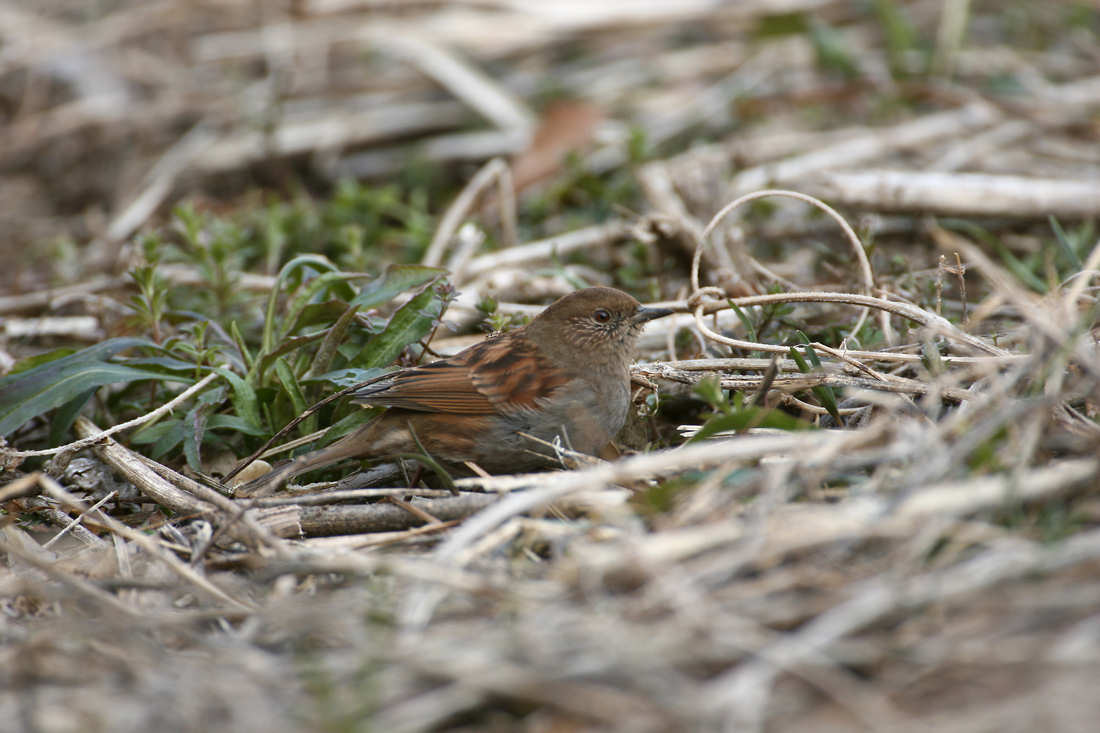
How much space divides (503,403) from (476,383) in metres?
0.14

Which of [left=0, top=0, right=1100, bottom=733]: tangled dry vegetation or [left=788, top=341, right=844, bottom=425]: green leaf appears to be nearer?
[left=0, top=0, right=1100, bottom=733]: tangled dry vegetation

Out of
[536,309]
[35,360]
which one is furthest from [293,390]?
[536,309]

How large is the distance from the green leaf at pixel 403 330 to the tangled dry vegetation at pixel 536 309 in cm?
2

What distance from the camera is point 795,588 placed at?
2.59 metres

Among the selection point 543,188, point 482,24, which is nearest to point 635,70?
point 482,24

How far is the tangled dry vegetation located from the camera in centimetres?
239

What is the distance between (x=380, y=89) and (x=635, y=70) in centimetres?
202

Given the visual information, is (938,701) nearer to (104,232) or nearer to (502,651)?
(502,651)

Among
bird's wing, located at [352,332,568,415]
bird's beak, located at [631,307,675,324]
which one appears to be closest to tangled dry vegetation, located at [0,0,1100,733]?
bird's beak, located at [631,307,675,324]

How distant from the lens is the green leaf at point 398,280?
446 cm

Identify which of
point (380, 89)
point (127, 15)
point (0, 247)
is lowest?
point (0, 247)

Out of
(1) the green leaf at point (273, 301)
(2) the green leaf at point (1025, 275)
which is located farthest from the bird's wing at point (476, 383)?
(2) the green leaf at point (1025, 275)

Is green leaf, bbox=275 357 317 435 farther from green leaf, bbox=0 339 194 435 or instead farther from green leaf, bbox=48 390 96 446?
green leaf, bbox=48 390 96 446

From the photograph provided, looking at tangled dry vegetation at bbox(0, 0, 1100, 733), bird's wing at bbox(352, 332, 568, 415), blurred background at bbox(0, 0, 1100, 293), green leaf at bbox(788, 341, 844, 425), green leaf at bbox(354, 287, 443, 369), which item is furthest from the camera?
blurred background at bbox(0, 0, 1100, 293)
